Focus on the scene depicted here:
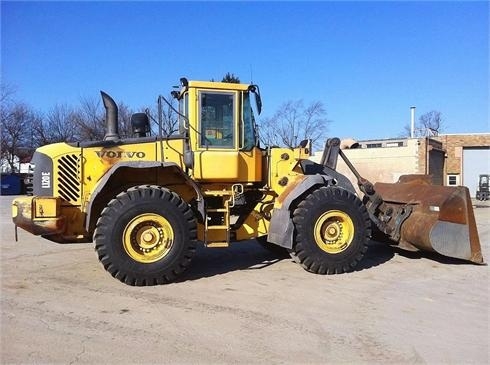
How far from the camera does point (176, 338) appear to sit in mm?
4980

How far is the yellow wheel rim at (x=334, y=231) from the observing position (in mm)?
7938

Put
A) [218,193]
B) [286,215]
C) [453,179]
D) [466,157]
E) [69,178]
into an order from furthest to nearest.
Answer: [466,157] < [453,179] < [218,193] < [286,215] < [69,178]

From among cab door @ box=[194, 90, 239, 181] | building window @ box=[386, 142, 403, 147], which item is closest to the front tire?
cab door @ box=[194, 90, 239, 181]

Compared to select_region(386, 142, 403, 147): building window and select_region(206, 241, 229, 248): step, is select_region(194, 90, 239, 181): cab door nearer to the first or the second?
select_region(206, 241, 229, 248): step

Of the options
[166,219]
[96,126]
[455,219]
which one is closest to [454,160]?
[96,126]

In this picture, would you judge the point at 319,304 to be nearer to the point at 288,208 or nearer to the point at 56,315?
the point at 288,208

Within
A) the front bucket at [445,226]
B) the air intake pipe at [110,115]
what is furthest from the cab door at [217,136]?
the front bucket at [445,226]

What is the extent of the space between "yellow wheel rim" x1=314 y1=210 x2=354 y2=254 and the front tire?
1.99 m

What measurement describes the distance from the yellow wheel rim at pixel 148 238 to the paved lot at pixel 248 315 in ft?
1.54

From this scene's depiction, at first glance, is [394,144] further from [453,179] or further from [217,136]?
[217,136]

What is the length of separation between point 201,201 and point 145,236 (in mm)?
1061

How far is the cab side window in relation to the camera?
797 centimetres

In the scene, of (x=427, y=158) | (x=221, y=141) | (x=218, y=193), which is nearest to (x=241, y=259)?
(x=218, y=193)

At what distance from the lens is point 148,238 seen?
7.17 m
